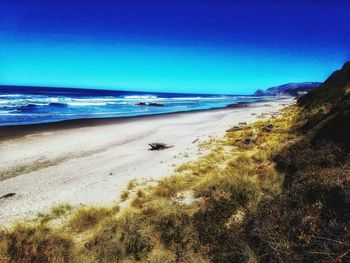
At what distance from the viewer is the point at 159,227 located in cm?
569

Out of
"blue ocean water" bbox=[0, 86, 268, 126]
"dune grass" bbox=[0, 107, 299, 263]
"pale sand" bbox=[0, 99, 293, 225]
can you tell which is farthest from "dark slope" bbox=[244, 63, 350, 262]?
"blue ocean water" bbox=[0, 86, 268, 126]

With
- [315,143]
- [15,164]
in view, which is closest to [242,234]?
[315,143]

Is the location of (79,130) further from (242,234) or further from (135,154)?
(242,234)

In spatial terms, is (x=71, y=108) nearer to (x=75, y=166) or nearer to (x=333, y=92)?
(x=75, y=166)

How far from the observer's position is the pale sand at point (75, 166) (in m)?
8.09

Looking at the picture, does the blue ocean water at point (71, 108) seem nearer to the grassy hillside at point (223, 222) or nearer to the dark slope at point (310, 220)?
the grassy hillside at point (223, 222)

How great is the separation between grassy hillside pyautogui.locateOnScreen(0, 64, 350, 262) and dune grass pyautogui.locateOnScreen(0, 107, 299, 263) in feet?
0.06

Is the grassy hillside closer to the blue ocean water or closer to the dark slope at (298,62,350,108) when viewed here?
the dark slope at (298,62,350,108)

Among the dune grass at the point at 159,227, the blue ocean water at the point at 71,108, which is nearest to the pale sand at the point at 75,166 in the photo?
the dune grass at the point at 159,227

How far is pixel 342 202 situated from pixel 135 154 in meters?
10.4

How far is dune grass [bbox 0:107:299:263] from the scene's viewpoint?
4820 millimetres

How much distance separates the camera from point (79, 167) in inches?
459

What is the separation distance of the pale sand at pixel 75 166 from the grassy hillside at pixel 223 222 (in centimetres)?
104

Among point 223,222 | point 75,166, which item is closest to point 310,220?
point 223,222
